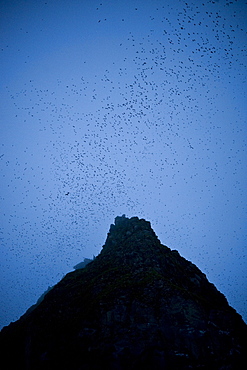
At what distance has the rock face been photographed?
14234mm

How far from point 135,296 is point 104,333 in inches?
156

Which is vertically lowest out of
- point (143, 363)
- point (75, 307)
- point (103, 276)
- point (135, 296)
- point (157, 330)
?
point (143, 363)

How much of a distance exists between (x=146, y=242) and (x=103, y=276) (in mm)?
7073

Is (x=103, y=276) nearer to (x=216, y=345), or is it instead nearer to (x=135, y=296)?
(x=135, y=296)

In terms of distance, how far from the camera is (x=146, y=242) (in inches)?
1025

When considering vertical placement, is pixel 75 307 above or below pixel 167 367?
above

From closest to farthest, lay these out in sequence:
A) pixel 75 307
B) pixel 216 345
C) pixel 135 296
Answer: pixel 216 345, pixel 135 296, pixel 75 307

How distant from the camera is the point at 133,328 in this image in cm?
1590

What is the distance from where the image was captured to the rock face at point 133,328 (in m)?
14.2

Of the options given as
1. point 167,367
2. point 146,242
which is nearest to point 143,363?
point 167,367

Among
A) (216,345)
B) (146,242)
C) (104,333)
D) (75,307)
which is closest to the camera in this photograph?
(216,345)

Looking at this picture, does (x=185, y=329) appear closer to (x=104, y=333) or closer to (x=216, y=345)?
(x=216, y=345)

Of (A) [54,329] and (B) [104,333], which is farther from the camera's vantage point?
(A) [54,329]

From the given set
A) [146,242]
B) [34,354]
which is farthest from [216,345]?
[34,354]
